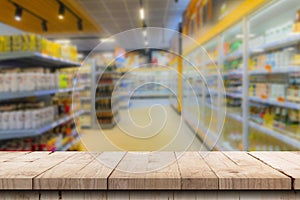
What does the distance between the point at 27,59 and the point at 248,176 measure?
→ 12.4ft

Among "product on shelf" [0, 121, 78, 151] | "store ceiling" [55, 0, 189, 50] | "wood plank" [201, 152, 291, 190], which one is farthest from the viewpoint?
"store ceiling" [55, 0, 189, 50]

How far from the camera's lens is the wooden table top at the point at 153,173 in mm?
847

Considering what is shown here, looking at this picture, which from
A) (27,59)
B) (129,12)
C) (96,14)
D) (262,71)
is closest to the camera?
(262,71)

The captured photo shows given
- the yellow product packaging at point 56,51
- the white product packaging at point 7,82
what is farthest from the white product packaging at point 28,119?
the yellow product packaging at point 56,51

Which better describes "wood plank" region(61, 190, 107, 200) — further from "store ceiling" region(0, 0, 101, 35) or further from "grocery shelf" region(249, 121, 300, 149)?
"store ceiling" region(0, 0, 101, 35)

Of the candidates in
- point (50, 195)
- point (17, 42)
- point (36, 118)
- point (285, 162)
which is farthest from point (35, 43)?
point (285, 162)

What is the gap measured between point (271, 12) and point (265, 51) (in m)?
0.55

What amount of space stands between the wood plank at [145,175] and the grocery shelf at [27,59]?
2.75 meters

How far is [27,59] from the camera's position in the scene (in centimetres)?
399

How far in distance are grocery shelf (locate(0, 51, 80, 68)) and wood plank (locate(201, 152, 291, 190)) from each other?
9.54 feet

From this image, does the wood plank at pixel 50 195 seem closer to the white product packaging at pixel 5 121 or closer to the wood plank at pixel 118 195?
the wood plank at pixel 118 195

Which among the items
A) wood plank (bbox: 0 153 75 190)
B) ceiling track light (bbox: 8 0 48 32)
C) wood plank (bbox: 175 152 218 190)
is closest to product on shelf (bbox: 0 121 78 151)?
wood plank (bbox: 0 153 75 190)

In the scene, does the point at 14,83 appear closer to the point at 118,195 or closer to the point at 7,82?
the point at 7,82

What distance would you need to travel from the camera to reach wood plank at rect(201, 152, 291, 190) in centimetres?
84
